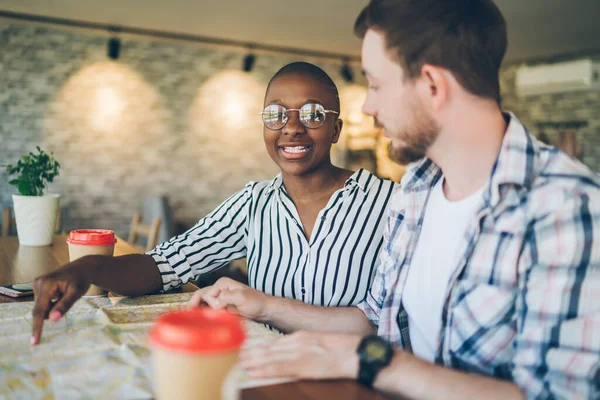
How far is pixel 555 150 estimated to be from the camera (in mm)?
965

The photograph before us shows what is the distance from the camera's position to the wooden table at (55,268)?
78cm

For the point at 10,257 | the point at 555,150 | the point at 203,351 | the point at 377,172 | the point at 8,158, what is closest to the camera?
the point at 203,351

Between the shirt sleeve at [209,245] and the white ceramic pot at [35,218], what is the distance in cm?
103

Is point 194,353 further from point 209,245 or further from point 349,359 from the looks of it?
point 209,245

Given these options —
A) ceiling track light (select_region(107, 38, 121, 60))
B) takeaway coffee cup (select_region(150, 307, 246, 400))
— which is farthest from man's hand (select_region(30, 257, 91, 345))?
ceiling track light (select_region(107, 38, 121, 60))

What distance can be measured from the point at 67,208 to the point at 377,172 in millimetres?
3810

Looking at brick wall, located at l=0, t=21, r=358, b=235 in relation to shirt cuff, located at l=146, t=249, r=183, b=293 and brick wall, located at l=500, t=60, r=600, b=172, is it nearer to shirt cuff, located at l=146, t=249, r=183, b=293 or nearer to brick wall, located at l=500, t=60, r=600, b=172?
brick wall, located at l=500, t=60, r=600, b=172

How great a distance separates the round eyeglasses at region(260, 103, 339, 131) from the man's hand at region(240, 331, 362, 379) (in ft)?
2.33

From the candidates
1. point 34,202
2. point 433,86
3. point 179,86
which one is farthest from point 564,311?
point 179,86

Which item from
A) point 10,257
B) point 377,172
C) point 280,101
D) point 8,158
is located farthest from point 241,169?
point 280,101

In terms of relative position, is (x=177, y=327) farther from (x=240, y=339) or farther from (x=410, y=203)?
(x=410, y=203)

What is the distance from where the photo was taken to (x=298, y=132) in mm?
1458

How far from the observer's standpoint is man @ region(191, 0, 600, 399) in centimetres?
83

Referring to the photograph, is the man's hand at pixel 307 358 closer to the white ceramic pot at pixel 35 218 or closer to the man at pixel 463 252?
the man at pixel 463 252
